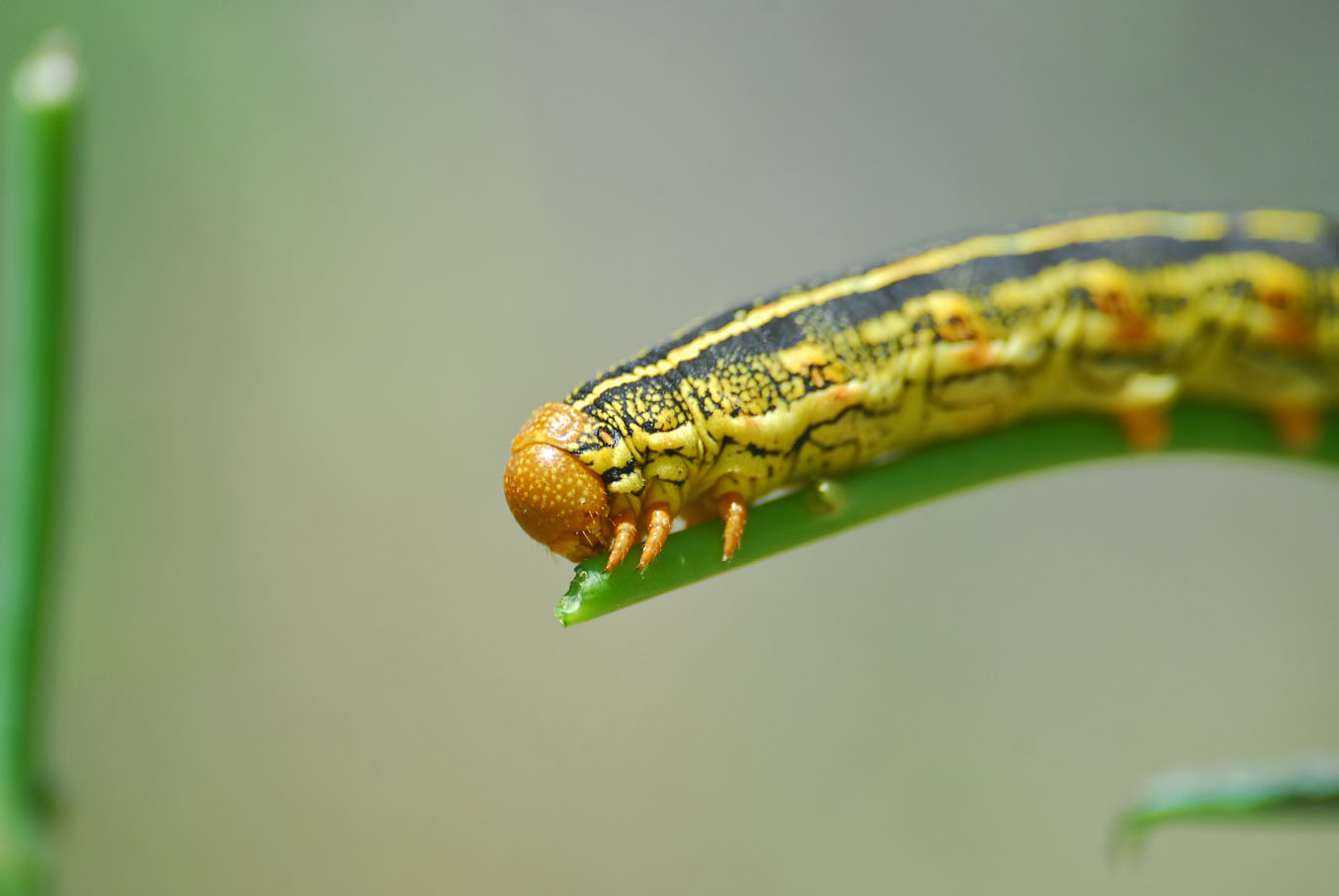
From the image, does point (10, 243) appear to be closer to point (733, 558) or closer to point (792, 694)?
point (733, 558)

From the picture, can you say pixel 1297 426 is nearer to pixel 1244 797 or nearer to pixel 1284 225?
pixel 1284 225

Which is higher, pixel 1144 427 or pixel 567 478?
pixel 1144 427

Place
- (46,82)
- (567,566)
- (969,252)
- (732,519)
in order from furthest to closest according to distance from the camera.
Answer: (567,566)
(969,252)
(732,519)
(46,82)

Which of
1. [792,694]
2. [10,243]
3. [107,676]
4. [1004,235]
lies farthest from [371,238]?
[10,243]

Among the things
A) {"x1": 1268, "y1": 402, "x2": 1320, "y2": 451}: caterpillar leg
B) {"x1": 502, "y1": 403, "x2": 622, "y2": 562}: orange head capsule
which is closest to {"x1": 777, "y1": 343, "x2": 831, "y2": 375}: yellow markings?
{"x1": 502, "y1": 403, "x2": 622, "y2": 562}: orange head capsule

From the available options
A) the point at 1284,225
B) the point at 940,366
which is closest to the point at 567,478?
the point at 940,366

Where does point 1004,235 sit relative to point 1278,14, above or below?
below

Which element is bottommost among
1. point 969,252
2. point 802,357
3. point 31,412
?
point 31,412
